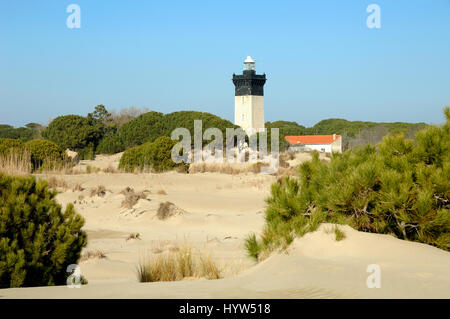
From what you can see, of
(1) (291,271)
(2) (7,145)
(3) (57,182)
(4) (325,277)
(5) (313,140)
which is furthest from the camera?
(5) (313,140)

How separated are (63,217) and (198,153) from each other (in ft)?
100

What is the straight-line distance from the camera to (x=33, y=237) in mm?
6816

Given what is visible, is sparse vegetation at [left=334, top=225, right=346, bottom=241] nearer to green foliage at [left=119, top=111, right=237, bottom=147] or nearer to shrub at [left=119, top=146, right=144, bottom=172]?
shrub at [left=119, top=146, right=144, bottom=172]

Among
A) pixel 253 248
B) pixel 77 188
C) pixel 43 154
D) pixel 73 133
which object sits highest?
pixel 73 133

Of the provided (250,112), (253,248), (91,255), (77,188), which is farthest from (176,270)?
(250,112)

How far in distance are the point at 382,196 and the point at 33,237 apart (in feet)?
14.4

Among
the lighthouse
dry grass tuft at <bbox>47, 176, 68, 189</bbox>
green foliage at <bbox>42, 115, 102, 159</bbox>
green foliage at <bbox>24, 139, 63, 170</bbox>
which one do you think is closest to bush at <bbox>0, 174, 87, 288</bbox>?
dry grass tuft at <bbox>47, 176, 68, 189</bbox>

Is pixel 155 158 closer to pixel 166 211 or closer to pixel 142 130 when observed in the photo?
pixel 166 211

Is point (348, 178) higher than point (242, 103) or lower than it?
lower

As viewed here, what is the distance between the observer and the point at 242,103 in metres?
67.5

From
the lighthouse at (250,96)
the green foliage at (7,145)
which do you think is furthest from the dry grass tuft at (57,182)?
the lighthouse at (250,96)

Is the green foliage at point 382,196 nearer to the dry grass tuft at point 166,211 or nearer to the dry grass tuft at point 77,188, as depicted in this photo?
the dry grass tuft at point 166,211
